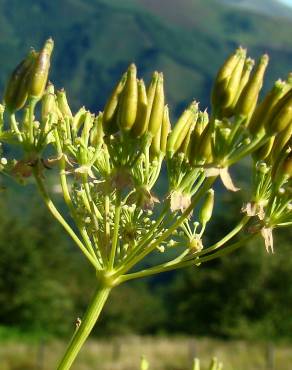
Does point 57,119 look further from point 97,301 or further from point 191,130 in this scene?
point 97,301

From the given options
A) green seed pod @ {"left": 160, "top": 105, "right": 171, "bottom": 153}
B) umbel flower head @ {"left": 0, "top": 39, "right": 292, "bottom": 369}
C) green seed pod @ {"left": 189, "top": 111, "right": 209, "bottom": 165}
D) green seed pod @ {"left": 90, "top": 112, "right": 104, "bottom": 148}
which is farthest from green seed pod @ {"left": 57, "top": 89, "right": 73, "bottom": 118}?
green seed pod @ {"left": 189, "top": 111, "right": 209, "bottom": 165}

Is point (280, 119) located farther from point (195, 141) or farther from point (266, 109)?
point (195, 141)

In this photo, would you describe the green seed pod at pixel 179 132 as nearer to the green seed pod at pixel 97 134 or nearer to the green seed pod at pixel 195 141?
the green seed pod at pixel 195 141

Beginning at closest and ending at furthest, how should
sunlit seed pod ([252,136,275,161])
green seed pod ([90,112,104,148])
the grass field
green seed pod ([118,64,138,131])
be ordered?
green seed pod ([118,64,138,131])
sunlit seed pod ([252,136,275,161])
green seed pod ([90,112,104,148])
the grass field

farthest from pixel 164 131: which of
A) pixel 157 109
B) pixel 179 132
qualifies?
pixel 157 109

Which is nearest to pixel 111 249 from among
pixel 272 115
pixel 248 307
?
pixel 272 115

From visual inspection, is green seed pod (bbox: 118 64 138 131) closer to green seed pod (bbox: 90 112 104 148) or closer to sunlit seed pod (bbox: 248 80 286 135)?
green seed pod (bbox: 90 112 104 148)
